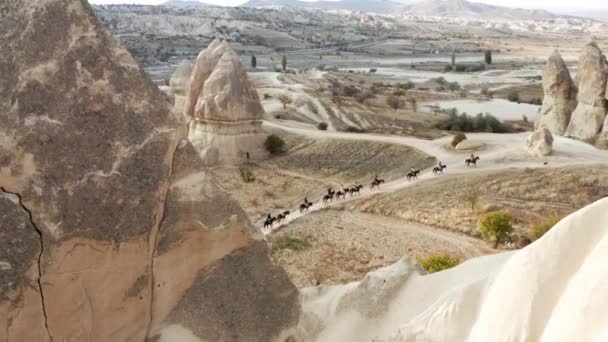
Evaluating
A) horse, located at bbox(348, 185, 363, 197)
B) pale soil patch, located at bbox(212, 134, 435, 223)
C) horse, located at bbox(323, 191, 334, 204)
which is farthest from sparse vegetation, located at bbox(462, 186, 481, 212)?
horse, located at bbox(323, 191, 334, 204)

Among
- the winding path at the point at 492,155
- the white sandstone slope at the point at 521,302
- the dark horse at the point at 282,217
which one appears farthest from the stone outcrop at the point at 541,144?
the white sandstone slope at the point at 521,302

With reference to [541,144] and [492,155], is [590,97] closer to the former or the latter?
[541,144]

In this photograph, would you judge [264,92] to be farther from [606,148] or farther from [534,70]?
[534,70]

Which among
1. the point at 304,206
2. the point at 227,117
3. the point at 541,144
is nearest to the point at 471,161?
the point at 541,144

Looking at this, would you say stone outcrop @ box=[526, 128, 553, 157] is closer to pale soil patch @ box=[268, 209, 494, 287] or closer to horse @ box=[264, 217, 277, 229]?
pale soil patch @ box=[268, 209, 494, 287]

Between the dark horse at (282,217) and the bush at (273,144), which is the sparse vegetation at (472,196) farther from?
the bush at (273,144)

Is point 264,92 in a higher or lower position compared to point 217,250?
lower

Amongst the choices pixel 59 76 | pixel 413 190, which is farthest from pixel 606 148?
pixel 59 76
